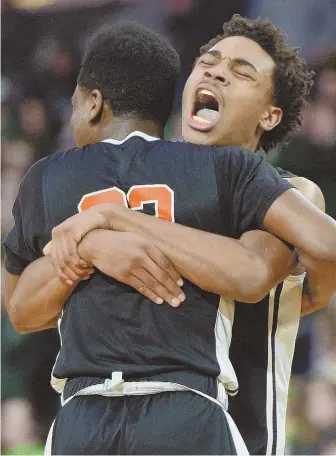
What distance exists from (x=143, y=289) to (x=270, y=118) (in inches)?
42.3

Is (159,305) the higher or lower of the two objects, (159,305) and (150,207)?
the lower

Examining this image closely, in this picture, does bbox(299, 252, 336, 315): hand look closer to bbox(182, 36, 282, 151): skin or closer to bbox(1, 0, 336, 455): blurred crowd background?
bbox(182, 36, 282, 151): skin

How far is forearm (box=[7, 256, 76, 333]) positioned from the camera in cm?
191

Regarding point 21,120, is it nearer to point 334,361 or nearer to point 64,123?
point 64,123

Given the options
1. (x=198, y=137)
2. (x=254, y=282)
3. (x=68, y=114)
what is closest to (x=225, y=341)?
(x=254, y=282)

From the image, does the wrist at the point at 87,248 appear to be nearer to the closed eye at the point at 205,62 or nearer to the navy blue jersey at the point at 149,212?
the navy blue jersey at the point at 149,212

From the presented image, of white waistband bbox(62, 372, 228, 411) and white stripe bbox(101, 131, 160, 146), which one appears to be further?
white stripe bbox(101, 131, 160, 146)

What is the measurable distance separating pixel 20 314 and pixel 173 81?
0.79 metres

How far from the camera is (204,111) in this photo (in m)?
2.57

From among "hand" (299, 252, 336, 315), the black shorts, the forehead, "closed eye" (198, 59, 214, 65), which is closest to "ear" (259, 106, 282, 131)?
the forehead

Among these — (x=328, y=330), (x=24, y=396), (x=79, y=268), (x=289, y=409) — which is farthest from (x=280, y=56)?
(x=24, y=396)

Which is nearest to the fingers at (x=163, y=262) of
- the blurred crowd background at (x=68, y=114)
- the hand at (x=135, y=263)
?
the hand at (x=135, y=263)

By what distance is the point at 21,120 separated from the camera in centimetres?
437

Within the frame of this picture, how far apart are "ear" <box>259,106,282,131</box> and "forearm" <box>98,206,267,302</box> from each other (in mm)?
901
